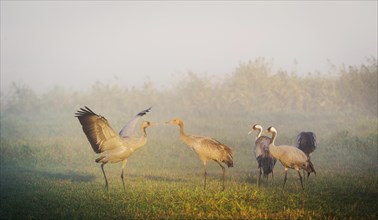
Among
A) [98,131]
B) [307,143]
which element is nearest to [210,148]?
[98,131]

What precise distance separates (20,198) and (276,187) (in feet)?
21.3

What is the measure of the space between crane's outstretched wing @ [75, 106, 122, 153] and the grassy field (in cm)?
118

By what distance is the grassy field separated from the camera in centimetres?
892

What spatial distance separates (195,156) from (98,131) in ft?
32.0

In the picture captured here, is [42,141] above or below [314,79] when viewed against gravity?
below

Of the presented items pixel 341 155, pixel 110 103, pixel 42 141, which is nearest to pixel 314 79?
pixel 110 103

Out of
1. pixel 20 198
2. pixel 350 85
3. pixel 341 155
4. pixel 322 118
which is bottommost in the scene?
pixel 20 198

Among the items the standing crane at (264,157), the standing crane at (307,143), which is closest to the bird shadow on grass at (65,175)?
the standing crane at (264,157)

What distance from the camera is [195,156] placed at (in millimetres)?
20828

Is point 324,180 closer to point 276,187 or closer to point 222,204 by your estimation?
point 276,187

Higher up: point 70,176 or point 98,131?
point 98,131

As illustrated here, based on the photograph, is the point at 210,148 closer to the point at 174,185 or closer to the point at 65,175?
the point at 174,185

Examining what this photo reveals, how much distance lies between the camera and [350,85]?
113 ft

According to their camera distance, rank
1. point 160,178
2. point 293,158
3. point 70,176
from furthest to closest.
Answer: point 70,176
point 160,178
point 293,158
